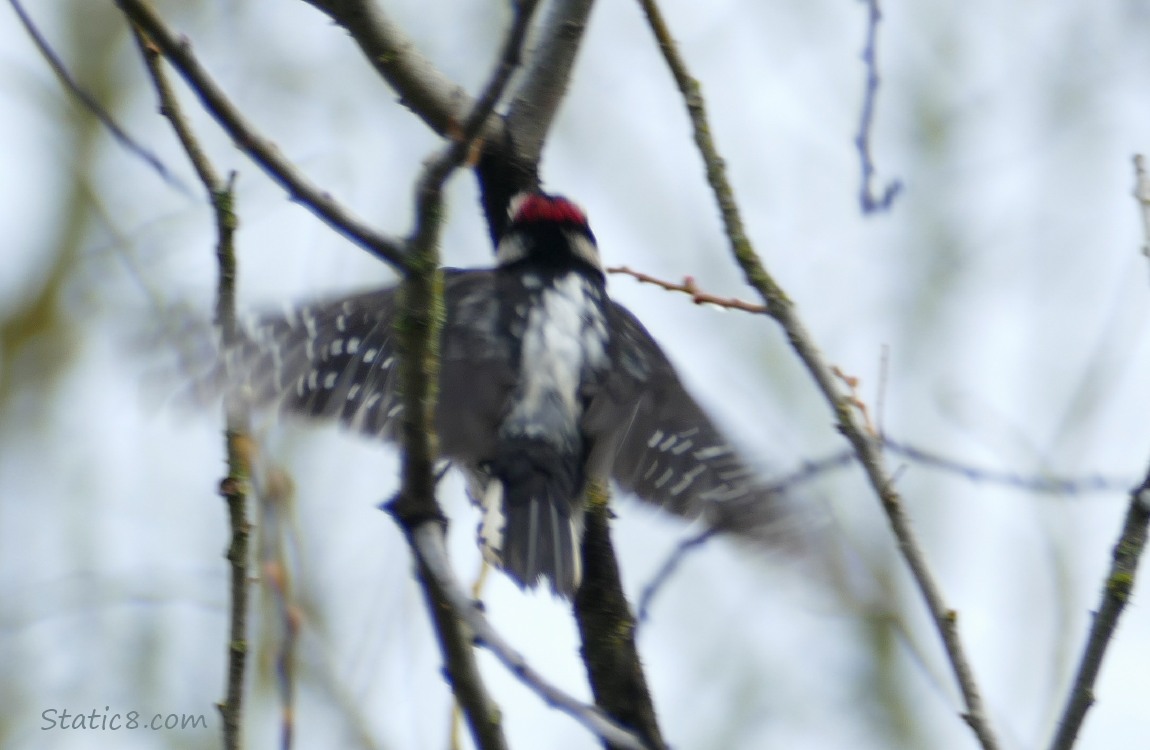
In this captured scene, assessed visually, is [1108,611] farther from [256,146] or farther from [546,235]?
[546,235]

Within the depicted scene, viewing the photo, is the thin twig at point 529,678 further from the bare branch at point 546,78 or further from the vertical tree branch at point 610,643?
the bare branch at point 546,78

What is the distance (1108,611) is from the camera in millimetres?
1582

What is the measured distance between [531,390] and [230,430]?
92 centimetres

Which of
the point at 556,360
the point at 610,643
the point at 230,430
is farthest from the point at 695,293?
the point at 230,430

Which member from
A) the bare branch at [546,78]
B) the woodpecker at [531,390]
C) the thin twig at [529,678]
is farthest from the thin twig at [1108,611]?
the bare branch at [546,78]

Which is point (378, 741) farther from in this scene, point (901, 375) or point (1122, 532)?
point (901, 375)

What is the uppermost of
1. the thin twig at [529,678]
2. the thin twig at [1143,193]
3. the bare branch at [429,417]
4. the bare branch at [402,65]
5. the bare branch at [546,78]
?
the bare branch at [546,78]

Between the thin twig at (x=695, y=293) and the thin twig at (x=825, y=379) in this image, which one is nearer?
the thin twig at (x=825, y=379)

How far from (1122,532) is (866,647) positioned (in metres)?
4.59

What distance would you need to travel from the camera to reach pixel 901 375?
6332 mm

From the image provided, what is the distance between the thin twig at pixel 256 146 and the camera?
1.36m

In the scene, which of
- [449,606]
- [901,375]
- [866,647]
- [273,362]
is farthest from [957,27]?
[449,606]

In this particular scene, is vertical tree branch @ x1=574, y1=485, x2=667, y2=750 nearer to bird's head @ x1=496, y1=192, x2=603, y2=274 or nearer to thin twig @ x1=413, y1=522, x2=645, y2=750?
thin twig @ x1=413, y1=522, x2=645, y2=750

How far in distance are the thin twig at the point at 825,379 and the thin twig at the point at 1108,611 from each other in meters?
0.12
